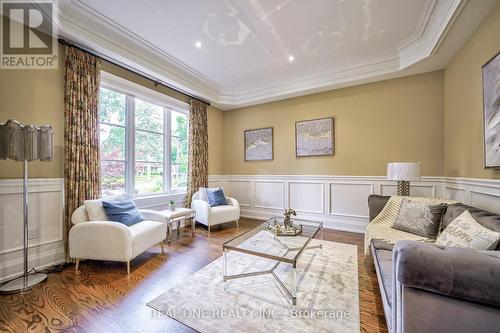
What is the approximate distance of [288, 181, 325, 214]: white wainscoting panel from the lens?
4.27 m

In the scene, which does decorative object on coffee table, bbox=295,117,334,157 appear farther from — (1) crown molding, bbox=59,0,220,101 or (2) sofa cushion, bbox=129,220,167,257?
(2) sofa cushion, bbox=129,220,167,257

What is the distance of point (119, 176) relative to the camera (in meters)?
3.46

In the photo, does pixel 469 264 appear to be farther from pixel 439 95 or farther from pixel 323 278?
pixel 439 95

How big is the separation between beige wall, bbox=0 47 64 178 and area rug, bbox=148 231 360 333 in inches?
84.1

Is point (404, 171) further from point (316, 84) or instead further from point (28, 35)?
point (28, 35)

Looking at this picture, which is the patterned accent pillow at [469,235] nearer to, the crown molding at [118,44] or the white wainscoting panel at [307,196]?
the white wainscoting panel at [307,196]

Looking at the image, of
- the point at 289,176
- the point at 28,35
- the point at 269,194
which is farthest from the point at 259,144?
the point at 28,35

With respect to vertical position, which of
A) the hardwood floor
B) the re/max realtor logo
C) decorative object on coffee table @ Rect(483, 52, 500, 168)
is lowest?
the hardwood floor

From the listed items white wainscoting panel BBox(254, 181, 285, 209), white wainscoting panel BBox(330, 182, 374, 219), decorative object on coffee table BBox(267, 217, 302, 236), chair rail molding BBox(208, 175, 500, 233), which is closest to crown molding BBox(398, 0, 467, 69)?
chair rail molding BBox(208, 175, 500, 233)

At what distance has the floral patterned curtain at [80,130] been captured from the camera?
8.72 ft

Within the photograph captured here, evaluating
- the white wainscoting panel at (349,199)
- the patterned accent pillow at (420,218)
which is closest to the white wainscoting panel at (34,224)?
the patterned accent pillow at (420,218)

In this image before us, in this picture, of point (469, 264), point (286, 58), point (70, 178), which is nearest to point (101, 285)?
point (70, 178)

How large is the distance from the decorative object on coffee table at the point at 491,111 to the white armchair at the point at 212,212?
11.5 feet

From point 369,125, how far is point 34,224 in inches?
201
